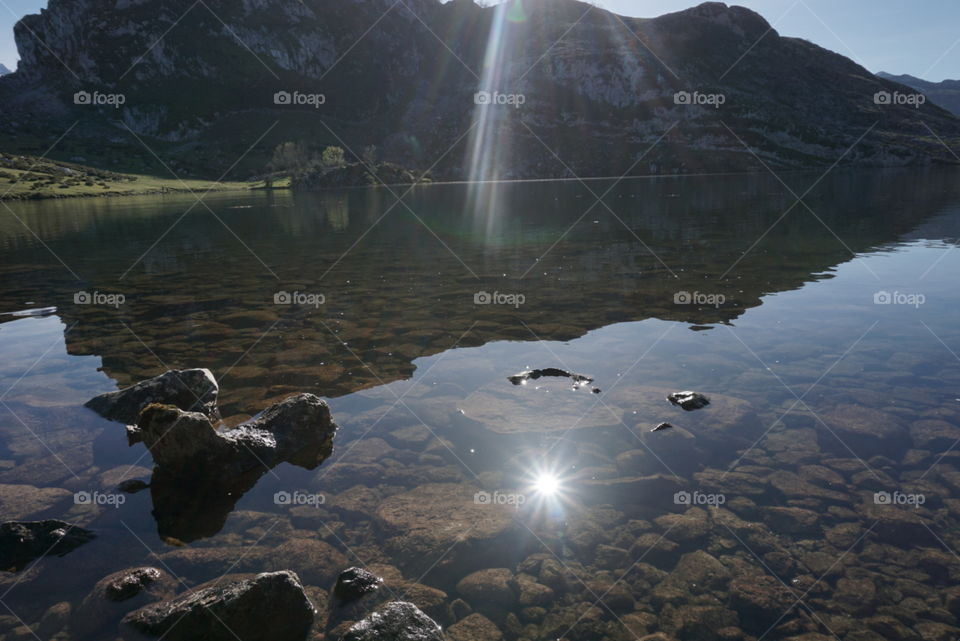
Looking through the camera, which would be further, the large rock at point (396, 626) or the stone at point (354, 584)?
the stone at point (354, 584)

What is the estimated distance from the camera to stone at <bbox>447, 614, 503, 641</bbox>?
6.55 m

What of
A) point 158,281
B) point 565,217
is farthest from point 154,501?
point 565,217

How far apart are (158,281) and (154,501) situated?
2250 cm

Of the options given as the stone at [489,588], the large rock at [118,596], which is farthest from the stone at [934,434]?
the large rock at [118,596]

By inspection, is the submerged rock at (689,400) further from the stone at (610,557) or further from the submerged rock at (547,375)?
the stone at (610,557)

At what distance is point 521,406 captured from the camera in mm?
12625

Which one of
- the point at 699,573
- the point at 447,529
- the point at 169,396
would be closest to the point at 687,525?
the point at 699,573

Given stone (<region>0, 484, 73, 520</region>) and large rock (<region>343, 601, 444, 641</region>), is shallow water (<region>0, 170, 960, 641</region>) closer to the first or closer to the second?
stone (<region>0, 484, 73, 520</region>)

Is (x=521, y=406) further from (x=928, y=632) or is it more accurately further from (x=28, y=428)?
(x=28, y=428)

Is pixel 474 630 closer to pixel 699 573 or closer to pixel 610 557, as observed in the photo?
pixel 610 557

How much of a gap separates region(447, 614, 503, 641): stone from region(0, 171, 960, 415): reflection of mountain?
8.02 meters

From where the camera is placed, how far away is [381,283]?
26.2m

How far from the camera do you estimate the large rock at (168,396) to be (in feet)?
39.8

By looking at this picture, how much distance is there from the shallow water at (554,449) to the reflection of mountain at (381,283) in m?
0.21
